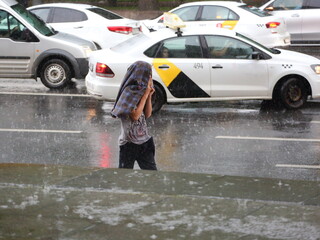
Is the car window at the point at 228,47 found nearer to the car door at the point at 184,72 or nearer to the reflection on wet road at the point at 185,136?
the car door at the point at 184,72

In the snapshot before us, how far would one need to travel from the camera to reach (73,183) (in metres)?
8.16

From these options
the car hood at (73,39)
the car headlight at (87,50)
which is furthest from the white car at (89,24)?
the car headlight at (87,50)

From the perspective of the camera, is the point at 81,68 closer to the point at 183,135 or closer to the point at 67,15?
the point at 67,15

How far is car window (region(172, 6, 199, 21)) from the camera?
70.6 ft

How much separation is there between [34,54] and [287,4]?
8525mm

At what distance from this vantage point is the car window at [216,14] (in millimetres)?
21125

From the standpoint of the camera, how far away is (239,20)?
20.9m

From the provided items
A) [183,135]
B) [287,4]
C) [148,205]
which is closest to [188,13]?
[287,4]

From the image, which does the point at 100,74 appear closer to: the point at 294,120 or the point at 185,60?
the point at 185,60

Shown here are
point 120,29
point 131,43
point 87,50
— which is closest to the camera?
point 131,43

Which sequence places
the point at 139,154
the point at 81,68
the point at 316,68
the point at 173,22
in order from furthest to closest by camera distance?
the point at 81,68 < the point at 173,22 < the point at 316,68 < the point at 139,154

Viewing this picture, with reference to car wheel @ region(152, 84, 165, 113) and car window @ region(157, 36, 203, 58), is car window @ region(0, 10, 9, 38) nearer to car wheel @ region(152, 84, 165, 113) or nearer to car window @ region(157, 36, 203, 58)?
car window @ region(157, 36, 203, 58)

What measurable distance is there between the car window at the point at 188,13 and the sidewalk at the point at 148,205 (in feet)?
43.0

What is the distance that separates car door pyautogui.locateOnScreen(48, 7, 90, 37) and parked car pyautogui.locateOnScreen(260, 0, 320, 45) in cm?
541
